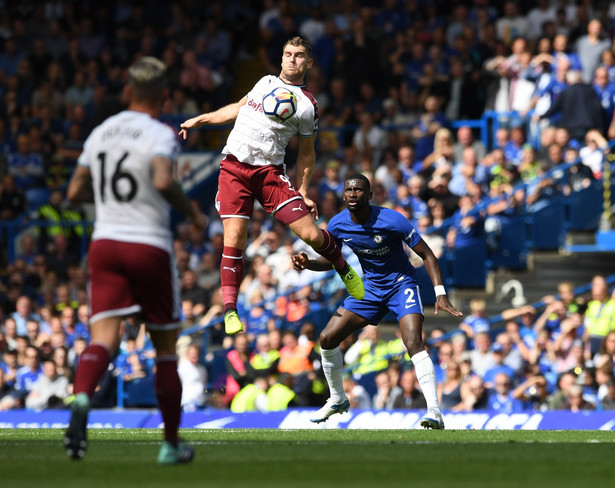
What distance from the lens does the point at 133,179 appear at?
7680mm

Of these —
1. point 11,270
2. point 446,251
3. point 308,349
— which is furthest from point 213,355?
point 11,270

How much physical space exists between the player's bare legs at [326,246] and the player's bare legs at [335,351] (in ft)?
1.17

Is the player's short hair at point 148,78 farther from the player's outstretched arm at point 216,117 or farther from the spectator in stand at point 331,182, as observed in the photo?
the spectator in stand at point 331,182

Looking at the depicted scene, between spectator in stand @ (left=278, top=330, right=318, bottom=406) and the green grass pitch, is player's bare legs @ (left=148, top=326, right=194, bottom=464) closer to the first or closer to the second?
the green grass pitch

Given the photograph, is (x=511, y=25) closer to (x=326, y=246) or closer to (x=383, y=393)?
(x=383, y=393)

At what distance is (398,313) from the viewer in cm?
1230

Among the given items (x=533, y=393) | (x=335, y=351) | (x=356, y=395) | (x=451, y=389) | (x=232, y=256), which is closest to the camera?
(x=232, y=256)

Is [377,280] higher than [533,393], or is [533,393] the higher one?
[377,280]

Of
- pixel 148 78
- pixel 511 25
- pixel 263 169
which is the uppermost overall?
pixel 511 25

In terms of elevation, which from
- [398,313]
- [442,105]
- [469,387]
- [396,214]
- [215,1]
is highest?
[215,1]

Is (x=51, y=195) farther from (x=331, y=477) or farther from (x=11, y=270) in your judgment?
(x=331, y=477)

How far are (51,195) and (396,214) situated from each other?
12.6 metres

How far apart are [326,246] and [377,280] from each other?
34.1 inches

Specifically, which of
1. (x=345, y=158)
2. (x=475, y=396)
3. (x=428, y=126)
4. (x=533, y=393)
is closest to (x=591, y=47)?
(x=428, y=126)
